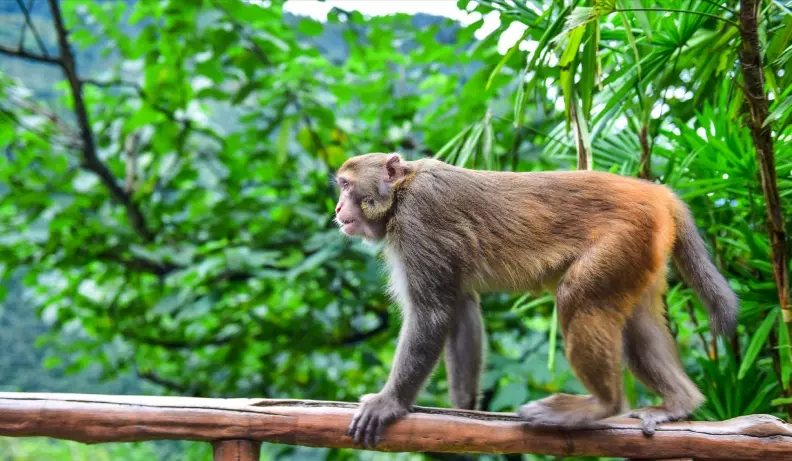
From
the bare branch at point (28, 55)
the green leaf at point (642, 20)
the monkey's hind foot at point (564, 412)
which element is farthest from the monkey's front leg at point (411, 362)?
the bare branch at point (28, 55)

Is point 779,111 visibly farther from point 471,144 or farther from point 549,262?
point 471,144

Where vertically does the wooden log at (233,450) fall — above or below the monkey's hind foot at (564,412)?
below

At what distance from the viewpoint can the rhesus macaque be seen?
258 centimetres

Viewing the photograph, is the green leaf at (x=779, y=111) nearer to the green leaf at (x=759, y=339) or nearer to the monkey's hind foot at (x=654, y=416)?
the green leaf at (x=759, y=339)

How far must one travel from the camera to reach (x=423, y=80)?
6.23 m

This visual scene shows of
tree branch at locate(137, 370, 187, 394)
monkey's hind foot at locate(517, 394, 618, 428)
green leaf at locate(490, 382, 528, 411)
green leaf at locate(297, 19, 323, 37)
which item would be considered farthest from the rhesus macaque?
tree branch at locate(137, 370, 187, 394)

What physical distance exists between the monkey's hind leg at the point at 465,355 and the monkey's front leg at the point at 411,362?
51 cm

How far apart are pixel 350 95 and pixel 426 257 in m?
2.84

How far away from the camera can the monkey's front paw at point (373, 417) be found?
2570mm

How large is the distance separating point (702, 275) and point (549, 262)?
0.64 metres

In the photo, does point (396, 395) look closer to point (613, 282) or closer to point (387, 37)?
point (613, 282)

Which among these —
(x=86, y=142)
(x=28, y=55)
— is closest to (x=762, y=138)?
(x=86, y=142)

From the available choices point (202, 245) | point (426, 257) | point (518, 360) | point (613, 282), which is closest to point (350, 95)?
point (202, 245)

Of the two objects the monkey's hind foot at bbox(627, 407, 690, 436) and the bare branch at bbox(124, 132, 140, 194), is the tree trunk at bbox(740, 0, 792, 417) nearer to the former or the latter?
the monkey's hind foot at bbox(627, 407, 690, 436)
